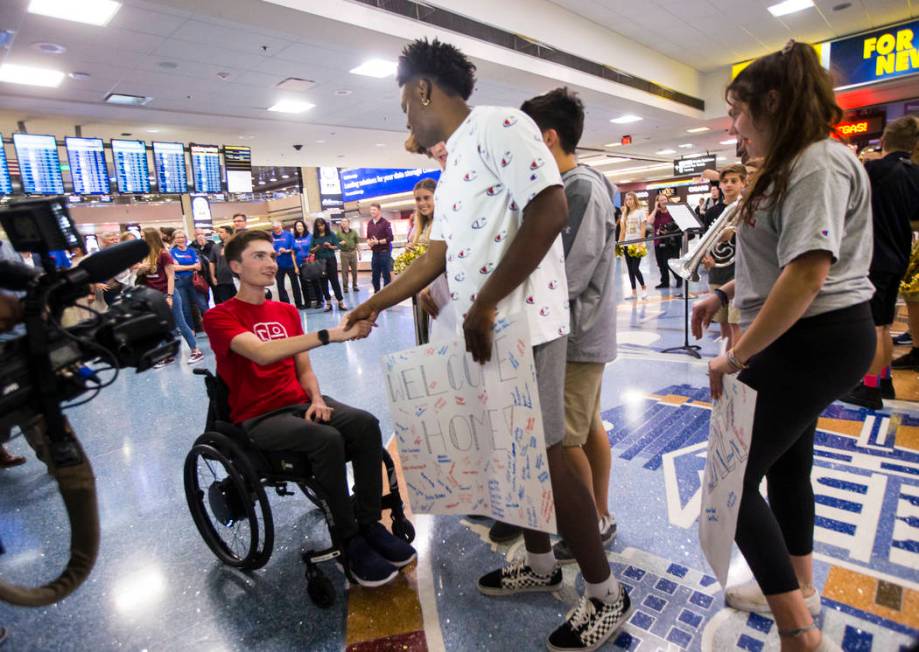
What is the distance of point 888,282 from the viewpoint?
277cm

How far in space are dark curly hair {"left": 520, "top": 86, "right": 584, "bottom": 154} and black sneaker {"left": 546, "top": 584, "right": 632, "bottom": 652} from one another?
1370mm

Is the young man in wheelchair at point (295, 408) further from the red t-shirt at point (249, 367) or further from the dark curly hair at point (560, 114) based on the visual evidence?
the dark curly hair at point (560, 114)

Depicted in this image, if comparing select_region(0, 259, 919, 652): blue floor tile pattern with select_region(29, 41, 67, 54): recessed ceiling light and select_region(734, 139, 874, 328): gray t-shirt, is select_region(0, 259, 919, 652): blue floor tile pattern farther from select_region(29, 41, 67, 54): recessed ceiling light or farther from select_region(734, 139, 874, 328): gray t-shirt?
select_region(29, 41, 67, 54): recessed ceiling light

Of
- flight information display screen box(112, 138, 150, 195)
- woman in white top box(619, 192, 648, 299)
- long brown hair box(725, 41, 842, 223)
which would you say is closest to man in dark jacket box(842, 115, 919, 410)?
long brown hair box(725, 41, 842, 223)

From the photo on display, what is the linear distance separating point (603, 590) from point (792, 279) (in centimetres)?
97

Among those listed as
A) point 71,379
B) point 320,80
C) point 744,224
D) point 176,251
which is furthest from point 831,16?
point 71,379

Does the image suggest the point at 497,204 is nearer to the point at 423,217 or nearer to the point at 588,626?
the point at 588,626

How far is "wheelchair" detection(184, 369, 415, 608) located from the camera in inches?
66.7

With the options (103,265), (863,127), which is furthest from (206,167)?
(863,127)

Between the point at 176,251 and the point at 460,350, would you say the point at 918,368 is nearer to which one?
the point at 460,350

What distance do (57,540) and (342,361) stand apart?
9.45 ft

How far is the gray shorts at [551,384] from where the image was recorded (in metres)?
1.26

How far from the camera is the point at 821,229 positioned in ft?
3.29

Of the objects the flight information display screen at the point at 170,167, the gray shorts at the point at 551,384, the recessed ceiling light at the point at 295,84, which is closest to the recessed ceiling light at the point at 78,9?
the recessed ceiling light at the point at 295,84
